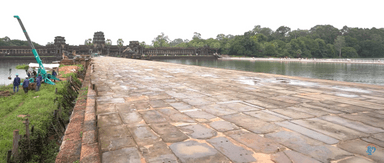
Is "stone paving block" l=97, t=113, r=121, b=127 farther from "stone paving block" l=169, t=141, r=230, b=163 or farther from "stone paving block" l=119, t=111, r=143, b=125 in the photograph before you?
"stone paving block" l=169, t=141, r=230, b=163

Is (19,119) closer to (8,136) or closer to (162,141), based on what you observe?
(8,136)

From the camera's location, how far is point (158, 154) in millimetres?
2139

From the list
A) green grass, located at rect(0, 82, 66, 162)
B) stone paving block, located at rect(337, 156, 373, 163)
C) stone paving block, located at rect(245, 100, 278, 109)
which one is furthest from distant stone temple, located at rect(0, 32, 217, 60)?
stone paving block, located at rect(337, 156, 373, 163)

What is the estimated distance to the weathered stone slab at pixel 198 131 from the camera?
2568 millimetres

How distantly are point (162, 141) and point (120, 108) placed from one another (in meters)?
1.66

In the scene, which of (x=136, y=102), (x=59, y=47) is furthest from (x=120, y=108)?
(x=59, y=47)

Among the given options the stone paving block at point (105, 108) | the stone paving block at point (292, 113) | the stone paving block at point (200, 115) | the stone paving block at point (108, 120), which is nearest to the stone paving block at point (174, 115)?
the stone paving block at point (200, 115)

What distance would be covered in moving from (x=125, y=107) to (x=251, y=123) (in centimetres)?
217

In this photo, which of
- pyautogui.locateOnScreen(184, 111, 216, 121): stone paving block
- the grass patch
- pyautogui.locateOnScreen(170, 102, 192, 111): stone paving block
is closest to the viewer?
pyautogui.locateOnScreen(184, 111, 216, 121): stone paving block

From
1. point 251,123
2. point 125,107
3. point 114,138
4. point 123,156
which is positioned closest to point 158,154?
point 123,156

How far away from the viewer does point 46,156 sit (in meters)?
3.84

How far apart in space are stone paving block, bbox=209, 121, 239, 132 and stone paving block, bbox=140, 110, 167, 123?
0.71 meters

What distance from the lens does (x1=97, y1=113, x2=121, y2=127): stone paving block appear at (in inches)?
118

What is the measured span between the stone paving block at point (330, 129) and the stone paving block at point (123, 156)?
7.08 ft
